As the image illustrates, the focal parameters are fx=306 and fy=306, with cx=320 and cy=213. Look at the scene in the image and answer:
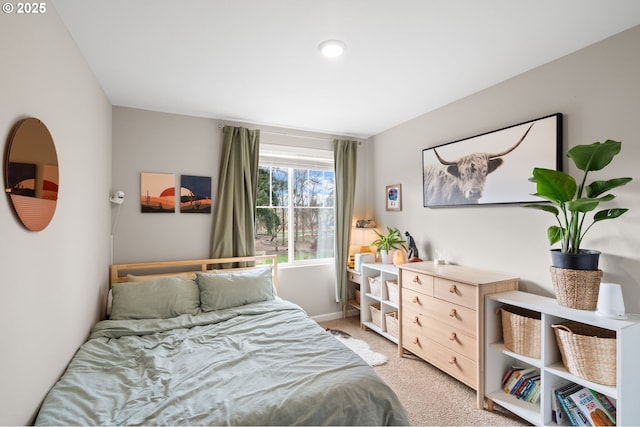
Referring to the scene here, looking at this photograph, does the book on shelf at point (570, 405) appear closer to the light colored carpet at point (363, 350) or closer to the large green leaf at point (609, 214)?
the large green leaf at point (609, 214)

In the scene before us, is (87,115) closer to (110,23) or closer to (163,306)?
(110,23)

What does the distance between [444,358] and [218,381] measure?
1.88m

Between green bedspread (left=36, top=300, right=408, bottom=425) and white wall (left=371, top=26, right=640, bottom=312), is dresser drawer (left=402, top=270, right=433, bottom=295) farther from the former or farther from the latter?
green bedspread (left=36, top=300, right=408, bottom=425)

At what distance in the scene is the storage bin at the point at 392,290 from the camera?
10.7 feet

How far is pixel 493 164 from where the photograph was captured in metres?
2.58

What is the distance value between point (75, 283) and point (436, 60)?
9.26ft

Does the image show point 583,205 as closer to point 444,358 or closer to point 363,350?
point 444,358

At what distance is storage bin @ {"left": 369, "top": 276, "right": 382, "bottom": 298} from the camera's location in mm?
3518

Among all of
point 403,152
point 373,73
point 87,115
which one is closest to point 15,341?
point 87,115

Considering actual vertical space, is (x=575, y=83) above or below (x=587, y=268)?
above

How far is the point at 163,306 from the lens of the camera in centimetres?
253

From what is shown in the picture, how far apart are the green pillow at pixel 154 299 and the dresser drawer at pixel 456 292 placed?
81.4 inches

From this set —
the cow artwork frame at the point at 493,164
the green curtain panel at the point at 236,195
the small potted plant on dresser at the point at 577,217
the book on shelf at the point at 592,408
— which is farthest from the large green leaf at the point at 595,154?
the green curtain panel at the point at 236,195

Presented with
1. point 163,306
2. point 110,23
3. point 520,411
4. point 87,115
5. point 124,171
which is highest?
point 110,23
